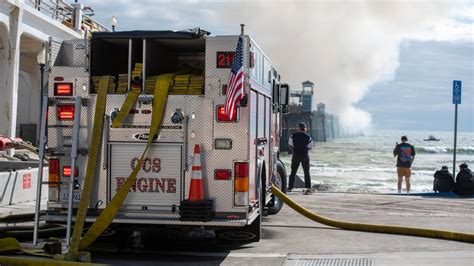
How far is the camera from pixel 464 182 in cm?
1561

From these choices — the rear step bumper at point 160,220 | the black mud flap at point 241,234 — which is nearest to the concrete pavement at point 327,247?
the black mud flap at point 241,234

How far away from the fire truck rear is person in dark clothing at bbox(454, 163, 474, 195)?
359 inches

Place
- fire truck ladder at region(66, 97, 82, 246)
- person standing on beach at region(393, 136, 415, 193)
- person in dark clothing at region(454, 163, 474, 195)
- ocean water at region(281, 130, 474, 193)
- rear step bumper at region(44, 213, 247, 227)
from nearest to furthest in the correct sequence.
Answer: fire truck ladder at region(66, 97, 82, 246)
rear step bumper at region(44, 213, 247, 227)
person in dark clothing at region(454, 163, 474, 195)
person standing on beach at region(393, 136, 415, 193)
ocean water at region(281, 130, 474, 193)

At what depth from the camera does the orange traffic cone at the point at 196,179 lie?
7523 mm

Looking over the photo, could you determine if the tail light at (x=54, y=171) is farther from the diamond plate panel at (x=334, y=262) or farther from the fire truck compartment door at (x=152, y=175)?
the diamond plate panel at (x=334, y=262)

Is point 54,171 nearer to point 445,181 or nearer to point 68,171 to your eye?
point 68,171

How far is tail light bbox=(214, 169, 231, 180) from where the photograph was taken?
24.9 feet

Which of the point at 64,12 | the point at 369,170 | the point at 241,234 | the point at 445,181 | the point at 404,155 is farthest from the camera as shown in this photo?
the point at 369,170

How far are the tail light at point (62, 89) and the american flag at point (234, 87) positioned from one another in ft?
6.13

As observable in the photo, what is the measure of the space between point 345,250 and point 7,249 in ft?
13.5

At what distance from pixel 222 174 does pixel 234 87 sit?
1000 mm

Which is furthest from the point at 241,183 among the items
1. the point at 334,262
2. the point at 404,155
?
the point at 404,155

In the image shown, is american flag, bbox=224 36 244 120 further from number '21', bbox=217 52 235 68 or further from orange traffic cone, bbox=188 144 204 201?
orange traffic cone, bbox=188 144 204 201

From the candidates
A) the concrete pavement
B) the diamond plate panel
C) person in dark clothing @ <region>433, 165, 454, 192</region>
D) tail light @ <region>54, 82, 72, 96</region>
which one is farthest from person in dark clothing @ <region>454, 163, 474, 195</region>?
tail light @ <region>54, 82, 72, 96</region>
